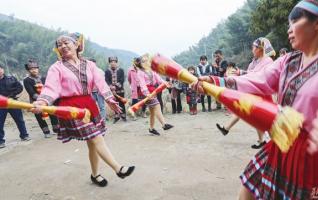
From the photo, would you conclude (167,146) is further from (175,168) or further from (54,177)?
(54,177)

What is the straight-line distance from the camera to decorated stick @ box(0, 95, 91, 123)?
10.3ft

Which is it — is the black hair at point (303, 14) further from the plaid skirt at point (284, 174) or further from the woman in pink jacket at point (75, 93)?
the woman in pink jacket at point (75, 93)

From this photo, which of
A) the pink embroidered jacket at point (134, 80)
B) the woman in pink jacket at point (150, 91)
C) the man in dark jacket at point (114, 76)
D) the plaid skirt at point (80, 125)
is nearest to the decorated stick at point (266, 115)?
the plaid skirt at point (80, 125)

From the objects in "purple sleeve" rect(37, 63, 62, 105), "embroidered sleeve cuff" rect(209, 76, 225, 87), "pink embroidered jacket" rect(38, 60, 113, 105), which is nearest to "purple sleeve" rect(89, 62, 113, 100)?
"pink embroidered jacket" rect(38, 60, 113, 105)

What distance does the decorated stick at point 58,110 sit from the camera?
3.13 m

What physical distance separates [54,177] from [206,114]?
18.7 ft

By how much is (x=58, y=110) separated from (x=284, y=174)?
7.38 feet

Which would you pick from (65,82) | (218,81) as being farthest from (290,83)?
(65,82)

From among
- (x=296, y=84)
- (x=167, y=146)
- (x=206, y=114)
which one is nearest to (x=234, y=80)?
(x=296, y=84)

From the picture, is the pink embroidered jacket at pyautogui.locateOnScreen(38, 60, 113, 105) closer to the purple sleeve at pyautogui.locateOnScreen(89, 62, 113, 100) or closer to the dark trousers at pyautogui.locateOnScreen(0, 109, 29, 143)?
the purple sleeve at pyautogui.locateOnScreen(89, 62, 113, 100)

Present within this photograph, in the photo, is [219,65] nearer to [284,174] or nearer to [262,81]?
[262,81]

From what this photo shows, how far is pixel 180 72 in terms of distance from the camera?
2.36 m

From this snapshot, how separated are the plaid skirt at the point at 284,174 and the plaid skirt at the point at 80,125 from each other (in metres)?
2.07

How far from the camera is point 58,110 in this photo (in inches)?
130
